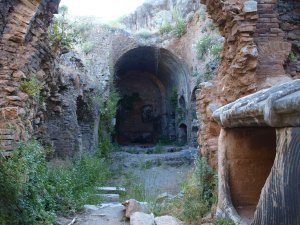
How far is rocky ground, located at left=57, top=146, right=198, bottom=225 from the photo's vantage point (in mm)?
5695

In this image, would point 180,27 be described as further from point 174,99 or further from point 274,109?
point 274,109

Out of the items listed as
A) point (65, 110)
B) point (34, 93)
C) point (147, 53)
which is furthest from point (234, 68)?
point (147, 53)

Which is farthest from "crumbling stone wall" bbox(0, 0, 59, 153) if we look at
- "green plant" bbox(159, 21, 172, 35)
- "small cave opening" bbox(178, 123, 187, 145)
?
"small cave opening" bbox(178, 123, 187, 145)

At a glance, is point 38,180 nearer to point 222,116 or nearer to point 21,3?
point 21,3

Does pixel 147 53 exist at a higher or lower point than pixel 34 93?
higher

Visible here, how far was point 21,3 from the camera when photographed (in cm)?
500

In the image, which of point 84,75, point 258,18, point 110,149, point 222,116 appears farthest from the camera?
point 110,149

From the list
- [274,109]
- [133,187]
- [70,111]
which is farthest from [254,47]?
[70,111]

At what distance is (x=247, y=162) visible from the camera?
3348 millimetres

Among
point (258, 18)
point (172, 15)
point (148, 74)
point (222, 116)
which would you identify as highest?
point (172, 15)

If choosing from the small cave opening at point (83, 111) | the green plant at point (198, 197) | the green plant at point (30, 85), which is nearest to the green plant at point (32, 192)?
the green plant at point (30, 85)

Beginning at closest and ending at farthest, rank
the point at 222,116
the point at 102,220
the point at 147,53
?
the point at 222,116 < the point at 102,220 < the point at 147,53

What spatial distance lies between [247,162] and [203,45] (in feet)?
38.1

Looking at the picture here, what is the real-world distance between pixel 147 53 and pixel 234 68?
1330 cm
